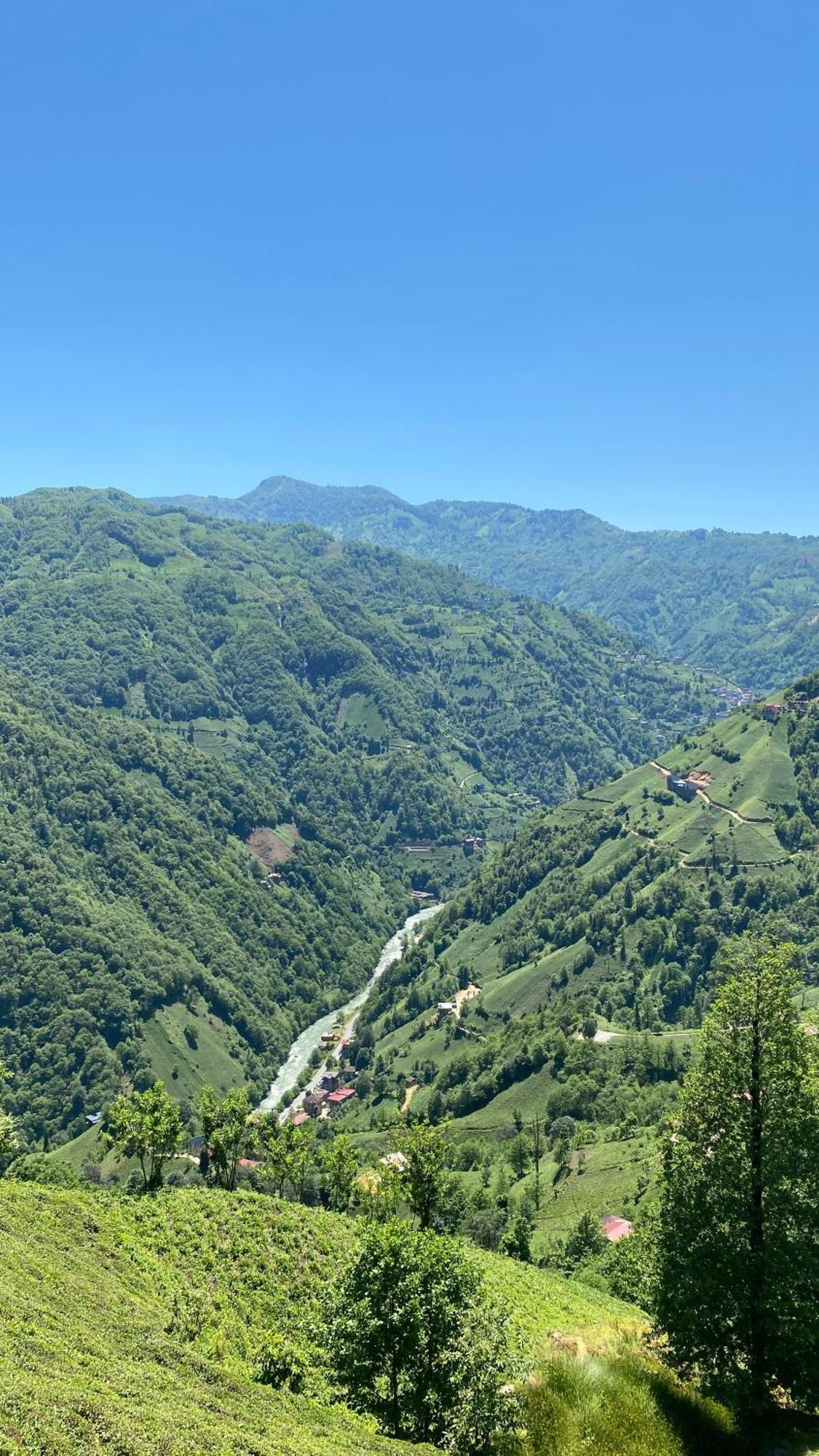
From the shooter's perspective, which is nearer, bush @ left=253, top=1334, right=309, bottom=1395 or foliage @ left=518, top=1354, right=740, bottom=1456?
foliage @ left=518, top=1354, right=740, bottom=1456

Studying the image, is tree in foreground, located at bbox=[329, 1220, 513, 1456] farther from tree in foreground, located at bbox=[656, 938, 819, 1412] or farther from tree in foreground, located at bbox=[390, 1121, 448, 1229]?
tree in foreground, located at bbox=[390, 1121, 448, 1229]

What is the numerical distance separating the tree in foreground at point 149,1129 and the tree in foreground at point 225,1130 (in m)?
7.13

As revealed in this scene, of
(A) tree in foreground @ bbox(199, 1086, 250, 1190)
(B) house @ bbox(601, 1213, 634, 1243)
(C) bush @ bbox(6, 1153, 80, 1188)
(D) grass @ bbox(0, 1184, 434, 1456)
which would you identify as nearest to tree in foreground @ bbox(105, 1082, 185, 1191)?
(A) tree in foreground @ bbox(199, 1086, 250, 1190)

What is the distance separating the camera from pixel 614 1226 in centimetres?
11831

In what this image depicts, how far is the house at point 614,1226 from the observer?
4413 inches

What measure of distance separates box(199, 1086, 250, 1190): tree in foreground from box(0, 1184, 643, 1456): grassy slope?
1414cm

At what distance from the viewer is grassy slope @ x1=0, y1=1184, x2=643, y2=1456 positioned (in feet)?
81.6

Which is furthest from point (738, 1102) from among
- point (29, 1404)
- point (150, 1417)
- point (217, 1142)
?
point (217, 1142)

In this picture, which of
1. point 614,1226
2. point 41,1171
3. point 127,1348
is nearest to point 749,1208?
point 127,1348

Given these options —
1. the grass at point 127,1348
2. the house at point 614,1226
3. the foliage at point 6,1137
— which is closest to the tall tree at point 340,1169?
the grass at point 127,1348

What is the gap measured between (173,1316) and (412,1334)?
830 inches

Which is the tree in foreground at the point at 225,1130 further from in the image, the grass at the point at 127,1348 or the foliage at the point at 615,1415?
the foliage at the point at 615,1415

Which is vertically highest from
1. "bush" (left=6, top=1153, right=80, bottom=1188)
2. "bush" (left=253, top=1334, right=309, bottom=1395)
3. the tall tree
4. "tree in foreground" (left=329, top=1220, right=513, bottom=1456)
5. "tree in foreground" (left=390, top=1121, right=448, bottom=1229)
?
"tree in foreground" (left=329, top=1220, right=513, bottom=1456)

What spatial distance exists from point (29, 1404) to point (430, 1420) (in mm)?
15367
